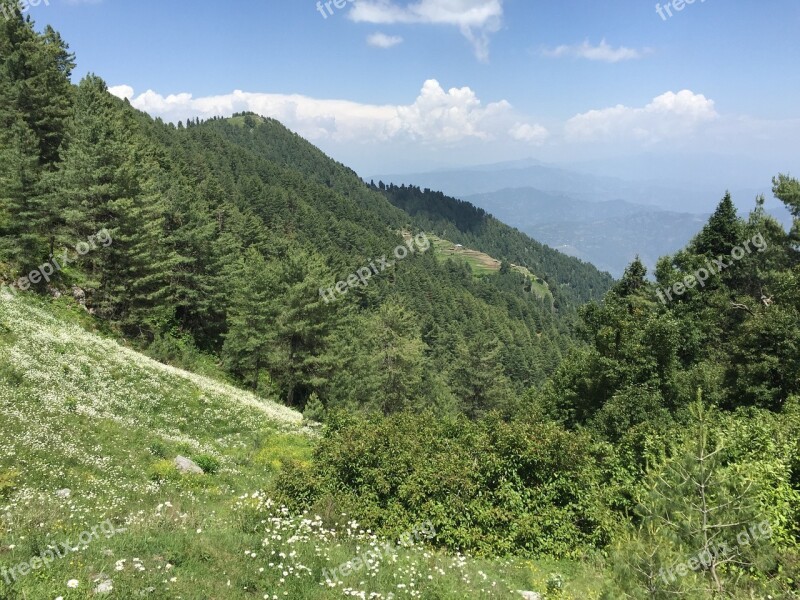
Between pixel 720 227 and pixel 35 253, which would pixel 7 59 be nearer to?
pixel 35 253

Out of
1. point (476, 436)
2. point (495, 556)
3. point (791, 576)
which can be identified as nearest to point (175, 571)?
point (495, 556)

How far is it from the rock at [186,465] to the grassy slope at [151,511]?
0.57m

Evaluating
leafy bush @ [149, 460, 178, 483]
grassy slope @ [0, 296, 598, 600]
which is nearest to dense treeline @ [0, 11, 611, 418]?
grassy slope @ [0, 296, 598, 600]

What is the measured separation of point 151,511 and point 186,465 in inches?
179

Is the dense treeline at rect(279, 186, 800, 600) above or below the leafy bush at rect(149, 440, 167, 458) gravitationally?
above

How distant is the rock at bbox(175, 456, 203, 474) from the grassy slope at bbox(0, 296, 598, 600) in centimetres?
57

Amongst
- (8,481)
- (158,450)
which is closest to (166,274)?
(158,450)

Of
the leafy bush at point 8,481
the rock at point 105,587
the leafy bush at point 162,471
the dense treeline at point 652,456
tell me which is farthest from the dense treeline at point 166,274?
A: the rock at point 105,587

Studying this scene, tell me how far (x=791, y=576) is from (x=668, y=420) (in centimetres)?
1428

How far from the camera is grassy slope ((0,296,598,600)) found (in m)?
9.06

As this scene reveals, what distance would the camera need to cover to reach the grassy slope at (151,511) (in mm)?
9062

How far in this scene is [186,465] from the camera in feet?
55.5

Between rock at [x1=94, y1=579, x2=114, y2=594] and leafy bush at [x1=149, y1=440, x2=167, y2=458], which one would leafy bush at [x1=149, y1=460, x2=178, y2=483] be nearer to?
leafy bush at [x1=149, y1=440, x2=167, y2=458]

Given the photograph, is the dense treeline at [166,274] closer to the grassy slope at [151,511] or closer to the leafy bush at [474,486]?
the grassy slope at [151,511]
